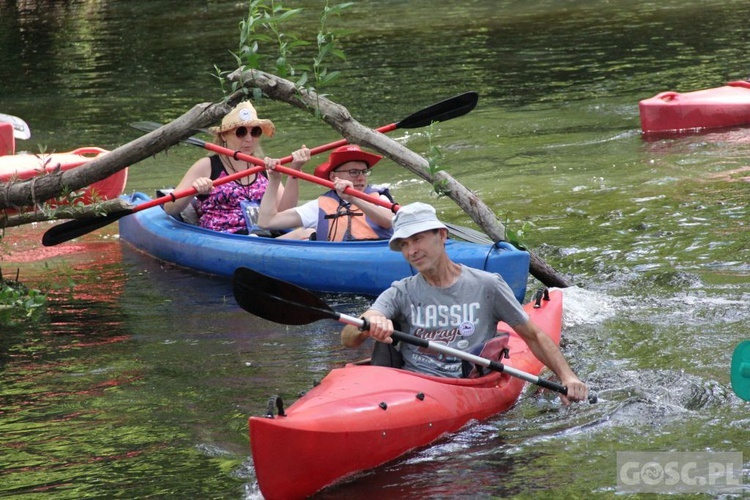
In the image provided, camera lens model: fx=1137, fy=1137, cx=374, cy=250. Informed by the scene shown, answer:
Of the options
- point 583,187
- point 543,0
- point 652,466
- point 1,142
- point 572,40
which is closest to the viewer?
point 652,466

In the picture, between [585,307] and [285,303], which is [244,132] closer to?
[585,307]

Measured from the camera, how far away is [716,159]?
9.88m

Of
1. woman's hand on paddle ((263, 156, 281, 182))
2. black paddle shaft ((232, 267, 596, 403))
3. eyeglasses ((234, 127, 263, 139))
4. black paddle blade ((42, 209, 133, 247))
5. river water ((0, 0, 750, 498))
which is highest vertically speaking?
eyeglasses ((234, 127, 263, 139))

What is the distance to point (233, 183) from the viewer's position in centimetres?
782

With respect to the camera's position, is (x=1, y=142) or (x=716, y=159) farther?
(x=1, y=142)

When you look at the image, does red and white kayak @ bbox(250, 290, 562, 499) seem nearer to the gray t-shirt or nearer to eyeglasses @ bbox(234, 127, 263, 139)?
the gray t-shirt

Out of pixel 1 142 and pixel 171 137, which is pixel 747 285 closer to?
pixel 171 137

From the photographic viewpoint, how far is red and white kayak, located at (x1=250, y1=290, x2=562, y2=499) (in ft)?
13.4

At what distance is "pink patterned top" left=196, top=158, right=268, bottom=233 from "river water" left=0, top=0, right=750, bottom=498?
0.42 meters

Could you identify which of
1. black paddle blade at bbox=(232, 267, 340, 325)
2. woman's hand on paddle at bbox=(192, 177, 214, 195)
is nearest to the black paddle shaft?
black paddle blade at bbox=(232, 267, 340, 325)

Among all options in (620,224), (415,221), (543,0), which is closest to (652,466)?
(415,221)

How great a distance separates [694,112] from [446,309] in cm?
714

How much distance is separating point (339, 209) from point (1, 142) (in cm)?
485

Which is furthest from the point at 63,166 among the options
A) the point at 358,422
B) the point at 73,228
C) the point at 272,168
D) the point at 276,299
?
the point at 358,422
